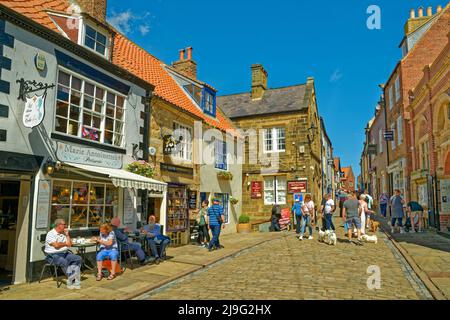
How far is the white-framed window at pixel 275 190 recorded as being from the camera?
71.6ft

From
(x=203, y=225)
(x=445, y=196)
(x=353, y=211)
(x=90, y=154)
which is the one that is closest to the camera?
(x=90, y=154)

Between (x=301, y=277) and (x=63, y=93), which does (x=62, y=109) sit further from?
(x=301, y=277)

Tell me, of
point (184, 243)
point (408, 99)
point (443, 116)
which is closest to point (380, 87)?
point (408, 99)

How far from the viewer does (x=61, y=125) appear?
885cm

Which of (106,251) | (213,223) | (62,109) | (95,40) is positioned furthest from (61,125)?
(213,223)

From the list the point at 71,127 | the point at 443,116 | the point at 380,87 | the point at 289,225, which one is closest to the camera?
the point at 71,127

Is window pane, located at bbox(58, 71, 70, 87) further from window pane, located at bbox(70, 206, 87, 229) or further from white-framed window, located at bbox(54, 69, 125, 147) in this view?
window pane, located at bbox(70, 206, 87, 229)

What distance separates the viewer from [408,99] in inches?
824

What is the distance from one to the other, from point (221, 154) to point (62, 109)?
10.2m

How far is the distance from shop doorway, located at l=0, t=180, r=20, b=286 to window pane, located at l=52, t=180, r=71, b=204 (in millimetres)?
1186

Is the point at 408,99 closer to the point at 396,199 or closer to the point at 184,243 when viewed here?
the point at 396,199

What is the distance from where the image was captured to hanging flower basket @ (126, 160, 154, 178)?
35.1ft

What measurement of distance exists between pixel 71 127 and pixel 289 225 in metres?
13.6

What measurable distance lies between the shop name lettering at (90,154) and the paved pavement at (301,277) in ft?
13.5
